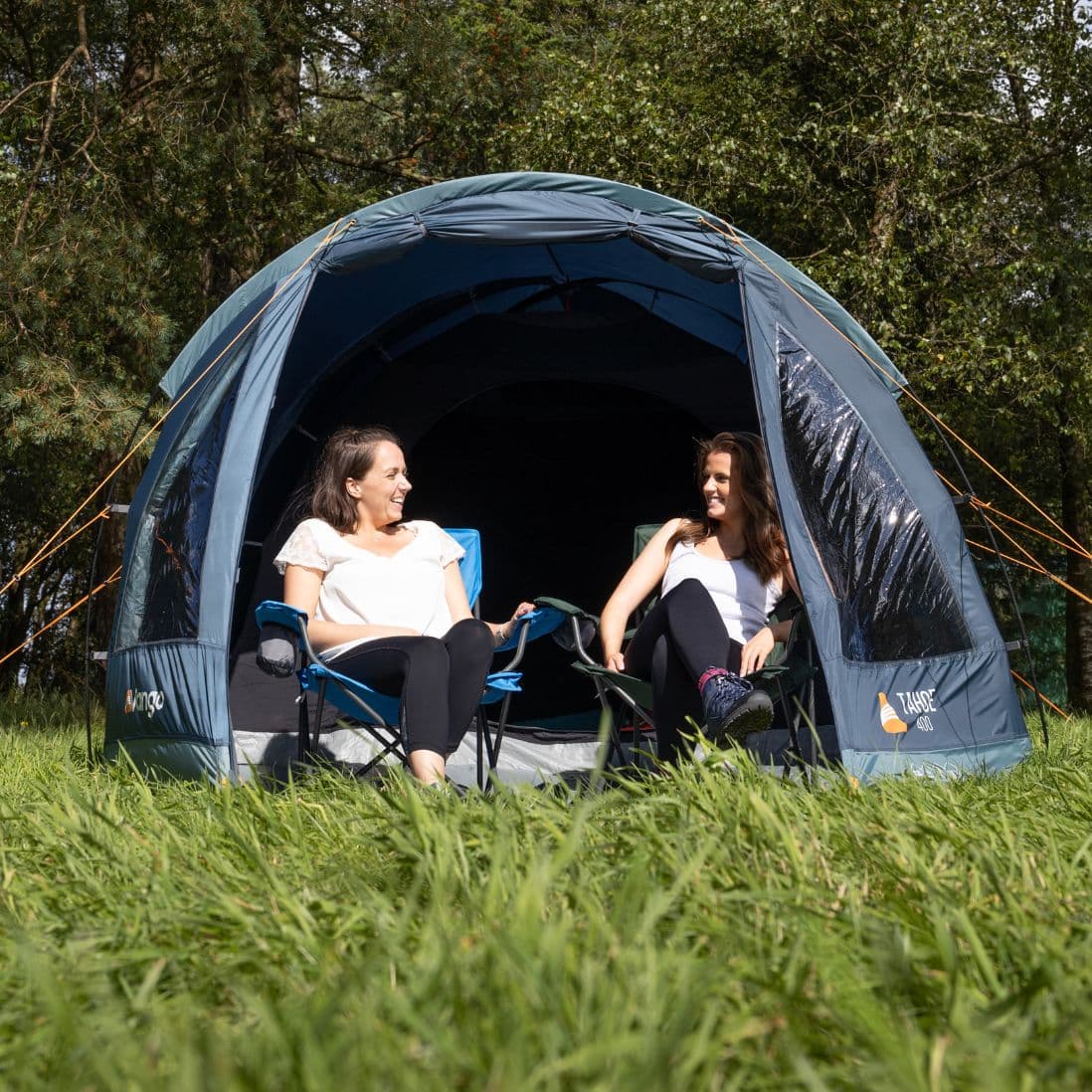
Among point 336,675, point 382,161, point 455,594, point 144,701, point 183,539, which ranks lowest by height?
point 144,701

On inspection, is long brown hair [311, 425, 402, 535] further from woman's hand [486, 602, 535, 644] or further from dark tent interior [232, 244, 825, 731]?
dark tent interior [232, 244, 825, 731]

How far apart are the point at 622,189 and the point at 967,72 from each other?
191 inches

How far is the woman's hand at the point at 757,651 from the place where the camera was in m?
3.07

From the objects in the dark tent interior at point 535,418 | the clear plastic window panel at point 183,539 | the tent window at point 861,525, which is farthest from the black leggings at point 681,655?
the dark tent interior at point 535,418

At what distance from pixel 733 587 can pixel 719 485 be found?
264 millimetres

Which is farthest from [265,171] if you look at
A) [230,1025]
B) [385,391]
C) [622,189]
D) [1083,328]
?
[230,1025]

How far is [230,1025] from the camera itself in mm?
1181

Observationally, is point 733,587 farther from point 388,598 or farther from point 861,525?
point 388,598

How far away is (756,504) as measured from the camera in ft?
11.0

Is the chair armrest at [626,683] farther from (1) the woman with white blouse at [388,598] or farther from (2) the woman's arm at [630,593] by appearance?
(1) the woman with white blouse at [388,598]

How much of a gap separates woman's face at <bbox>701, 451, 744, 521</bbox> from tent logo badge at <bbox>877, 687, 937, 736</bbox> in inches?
25.9

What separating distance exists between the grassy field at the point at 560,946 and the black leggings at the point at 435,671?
74 centimetres

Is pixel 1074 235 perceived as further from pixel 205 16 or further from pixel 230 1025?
pixel 230 1025

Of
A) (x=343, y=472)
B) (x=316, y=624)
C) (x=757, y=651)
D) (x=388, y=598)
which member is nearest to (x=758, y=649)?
(x=757, y=651)
